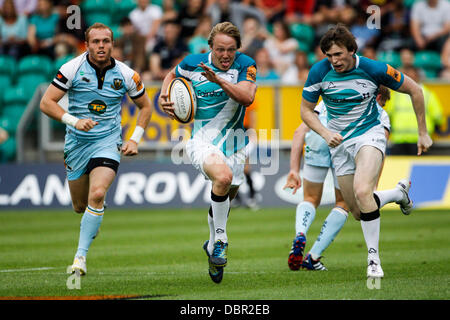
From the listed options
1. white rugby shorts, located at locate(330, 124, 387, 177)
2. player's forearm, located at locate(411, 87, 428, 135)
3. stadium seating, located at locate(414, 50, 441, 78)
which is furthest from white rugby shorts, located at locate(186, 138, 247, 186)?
stadium seating, located at locate(414, 50, 441, 78)

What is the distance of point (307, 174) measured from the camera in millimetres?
9242

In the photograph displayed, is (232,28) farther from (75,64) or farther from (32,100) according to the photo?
(32,100)

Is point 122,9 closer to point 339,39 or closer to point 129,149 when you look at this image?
point 129,149

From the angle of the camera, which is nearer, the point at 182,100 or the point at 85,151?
the point at 182,100

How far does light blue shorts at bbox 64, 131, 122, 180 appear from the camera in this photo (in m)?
8.87

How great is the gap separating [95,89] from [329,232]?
3027mm

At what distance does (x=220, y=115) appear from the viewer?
8.52 meters

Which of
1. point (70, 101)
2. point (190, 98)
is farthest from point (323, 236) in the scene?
point (70, 101)

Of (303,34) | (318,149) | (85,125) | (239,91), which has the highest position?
(303,34)

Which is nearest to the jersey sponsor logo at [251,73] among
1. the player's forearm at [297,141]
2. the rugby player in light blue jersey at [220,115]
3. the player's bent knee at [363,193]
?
the rugby player in light blue jersey at [220,115]

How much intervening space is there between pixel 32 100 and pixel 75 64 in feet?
33.5

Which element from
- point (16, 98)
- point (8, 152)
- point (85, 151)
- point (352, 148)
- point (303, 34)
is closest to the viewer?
point (352, 148)

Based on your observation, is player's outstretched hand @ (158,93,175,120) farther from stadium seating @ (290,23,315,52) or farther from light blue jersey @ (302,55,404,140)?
stadium seating @ (290,23,315,52)

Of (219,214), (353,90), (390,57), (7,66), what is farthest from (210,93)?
(7,66)
